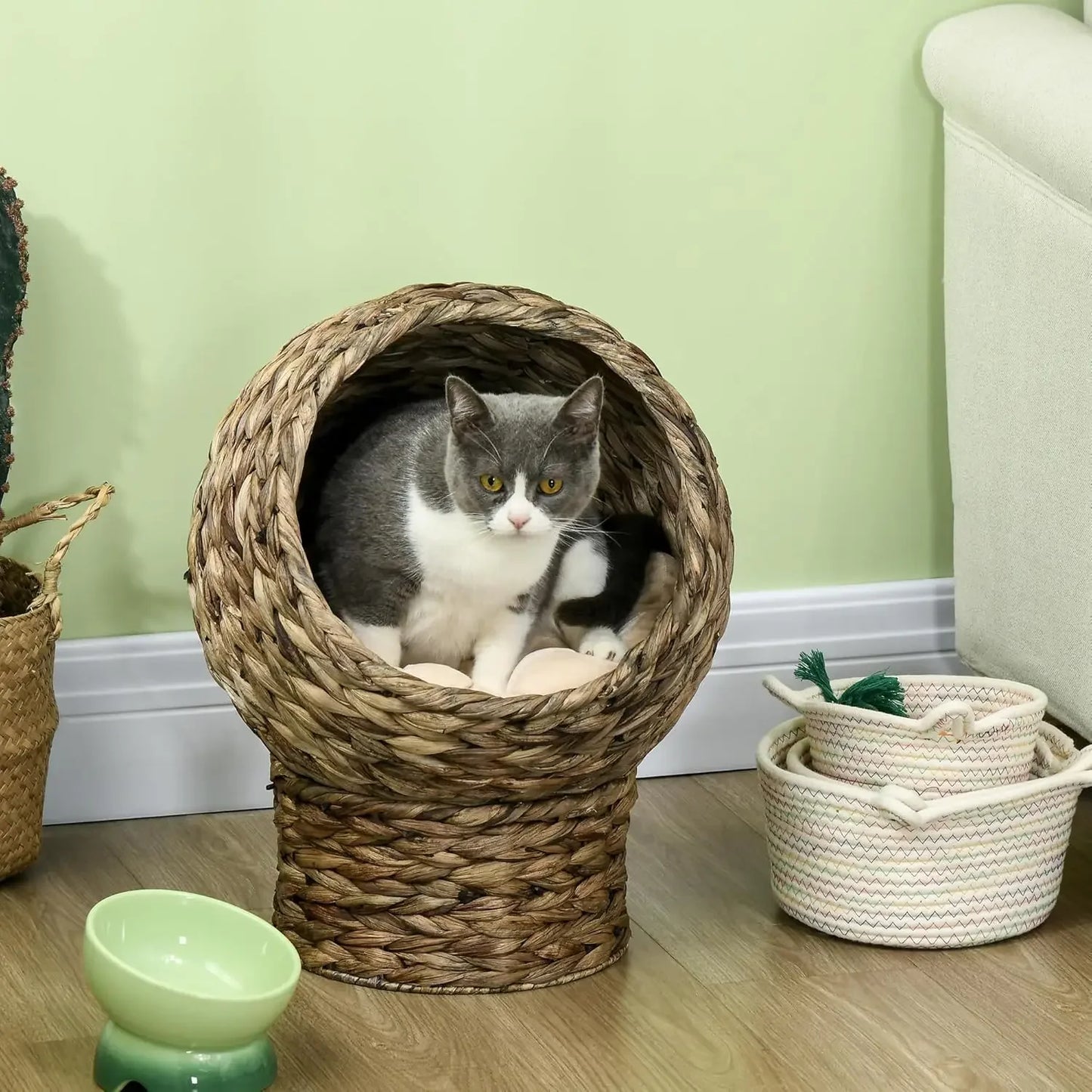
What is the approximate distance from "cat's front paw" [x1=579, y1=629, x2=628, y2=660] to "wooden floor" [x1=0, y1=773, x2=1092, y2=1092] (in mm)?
294

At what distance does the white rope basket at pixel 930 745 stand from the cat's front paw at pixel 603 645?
0.21 meters

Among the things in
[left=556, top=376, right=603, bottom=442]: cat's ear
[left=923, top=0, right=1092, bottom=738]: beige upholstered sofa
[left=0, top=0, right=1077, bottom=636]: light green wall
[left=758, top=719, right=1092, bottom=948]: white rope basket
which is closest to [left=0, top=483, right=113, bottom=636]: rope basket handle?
[left=0, top=0, right=1077, bottom=636]: light green wall

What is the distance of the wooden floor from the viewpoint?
1.29 metres

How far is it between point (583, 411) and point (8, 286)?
2.23 feet

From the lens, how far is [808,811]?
1.54m

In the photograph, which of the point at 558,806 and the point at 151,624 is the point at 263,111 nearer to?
the point at 151,624

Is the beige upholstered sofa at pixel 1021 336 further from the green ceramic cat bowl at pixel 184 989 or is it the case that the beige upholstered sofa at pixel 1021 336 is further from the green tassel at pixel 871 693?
the green ceramic cat bowl at pixel 184 989

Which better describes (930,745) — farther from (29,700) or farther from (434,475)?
(29,700)

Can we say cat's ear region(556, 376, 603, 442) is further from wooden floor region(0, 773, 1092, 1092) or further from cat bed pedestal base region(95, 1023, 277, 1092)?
cat bed pedestal base region(95, 1023, 277, 1092)

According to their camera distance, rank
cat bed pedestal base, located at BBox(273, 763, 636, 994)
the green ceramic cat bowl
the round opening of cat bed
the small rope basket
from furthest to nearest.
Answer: the small rope basket < cat bed pedestal base, located at BBox(273, 763, 636, 994) < the round opening of cat bed < the green ceramic cat bowl

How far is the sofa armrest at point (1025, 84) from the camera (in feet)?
5.19

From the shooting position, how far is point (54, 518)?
1.76m

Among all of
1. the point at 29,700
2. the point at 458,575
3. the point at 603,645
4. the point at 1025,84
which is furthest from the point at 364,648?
the point at 1025,84

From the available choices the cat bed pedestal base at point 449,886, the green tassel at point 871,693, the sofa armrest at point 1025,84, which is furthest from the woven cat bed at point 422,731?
the sofa armrest at point 1025,84
